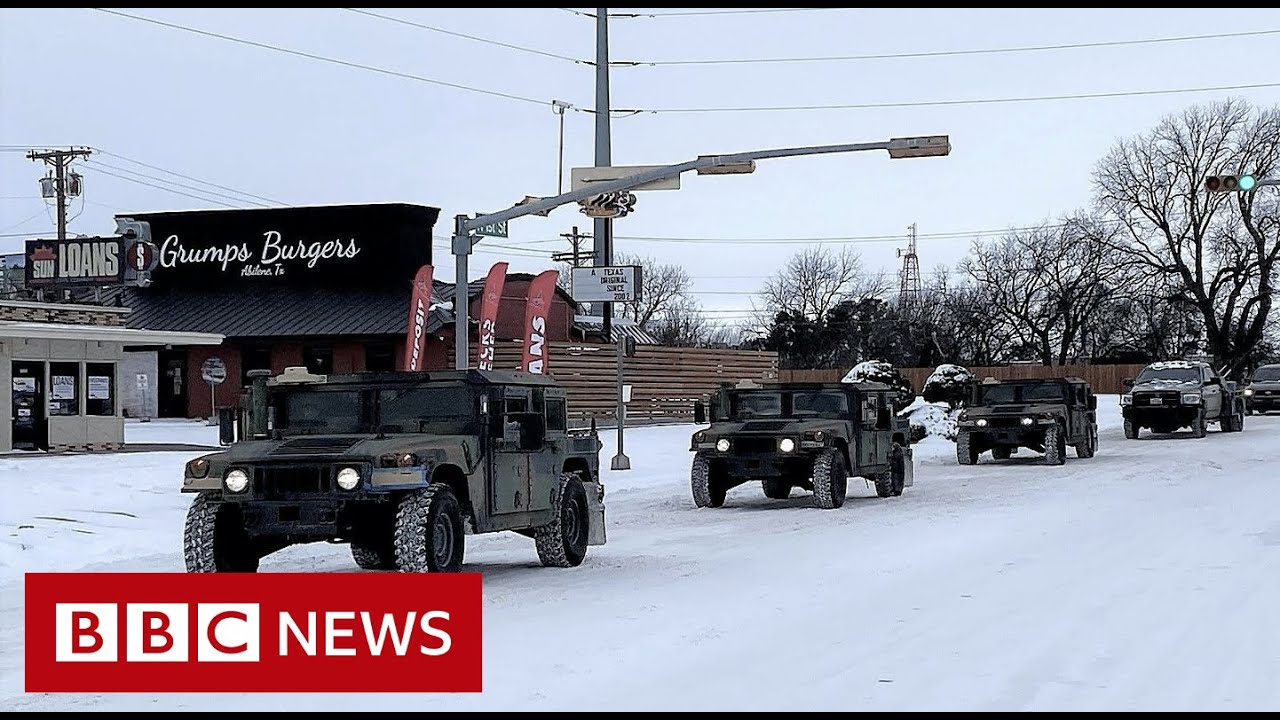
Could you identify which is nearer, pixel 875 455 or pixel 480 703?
pixel 480 703

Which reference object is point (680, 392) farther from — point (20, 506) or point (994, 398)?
point (20, 506)

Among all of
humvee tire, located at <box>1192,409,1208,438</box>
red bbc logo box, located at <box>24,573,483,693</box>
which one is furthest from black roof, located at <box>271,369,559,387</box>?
humvee tire, located at <box>1192,409,1208,438</box>

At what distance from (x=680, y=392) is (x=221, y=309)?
15.4 meters

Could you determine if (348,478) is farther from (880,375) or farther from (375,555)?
(880,375)

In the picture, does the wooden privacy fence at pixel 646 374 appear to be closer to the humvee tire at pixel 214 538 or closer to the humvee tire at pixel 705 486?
the humvee tire at pixel 705 486

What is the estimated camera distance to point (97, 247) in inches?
1524

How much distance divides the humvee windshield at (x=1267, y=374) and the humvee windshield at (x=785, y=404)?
41.2m

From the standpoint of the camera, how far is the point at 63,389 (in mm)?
31578

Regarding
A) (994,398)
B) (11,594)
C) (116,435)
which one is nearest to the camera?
(11,594)

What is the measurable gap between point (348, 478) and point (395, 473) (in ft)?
1.12

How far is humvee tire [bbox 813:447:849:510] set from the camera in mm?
19500

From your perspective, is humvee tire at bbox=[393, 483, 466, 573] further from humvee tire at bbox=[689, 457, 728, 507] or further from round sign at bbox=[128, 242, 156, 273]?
round sign at bbox=[128, 242, 156, 273]

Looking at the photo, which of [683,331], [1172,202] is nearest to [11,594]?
[1172,202]

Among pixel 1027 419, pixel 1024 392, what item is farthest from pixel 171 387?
pixel 1027 419
